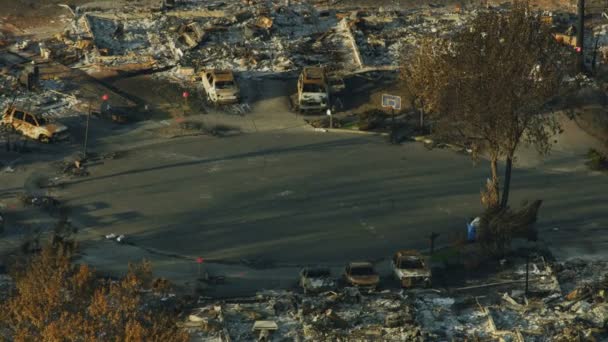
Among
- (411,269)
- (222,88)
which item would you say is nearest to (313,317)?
(411,269)

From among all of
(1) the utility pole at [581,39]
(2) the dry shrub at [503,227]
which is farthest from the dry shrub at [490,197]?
(1) the utility pole at [581,39]

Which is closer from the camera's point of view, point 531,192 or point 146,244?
point 146,244

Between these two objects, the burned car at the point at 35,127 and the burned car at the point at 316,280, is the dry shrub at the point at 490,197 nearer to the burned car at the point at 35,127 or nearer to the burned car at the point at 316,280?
the burned car at the point at 316,280

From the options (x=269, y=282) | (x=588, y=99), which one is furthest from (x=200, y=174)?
(x=588, y=99)

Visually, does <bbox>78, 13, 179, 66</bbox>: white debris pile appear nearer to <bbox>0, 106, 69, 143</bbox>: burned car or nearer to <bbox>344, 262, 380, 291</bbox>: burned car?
<bbox>0, 106, 69, 143</bbox>: burned car

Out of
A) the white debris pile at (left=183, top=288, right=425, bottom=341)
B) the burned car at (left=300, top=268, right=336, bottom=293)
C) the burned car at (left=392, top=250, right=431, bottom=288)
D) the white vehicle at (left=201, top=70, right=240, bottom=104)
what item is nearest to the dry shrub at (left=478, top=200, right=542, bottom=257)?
the burned car at (left=392, top=250, right=431, bottom=288)

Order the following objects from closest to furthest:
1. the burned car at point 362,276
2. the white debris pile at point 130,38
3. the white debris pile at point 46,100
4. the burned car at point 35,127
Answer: the burned car at point 362,276, the burned car at point 35,127, the white debris pile at point 46,100, the white debris pile at point 130,38

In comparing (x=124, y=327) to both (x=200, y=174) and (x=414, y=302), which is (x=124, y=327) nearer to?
(x=414, y=302)
